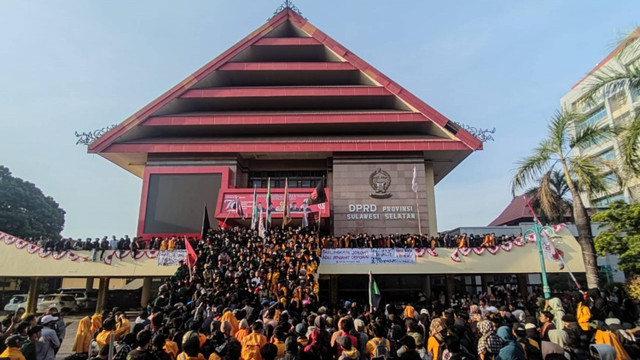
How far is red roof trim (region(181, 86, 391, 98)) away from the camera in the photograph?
26.7 meters

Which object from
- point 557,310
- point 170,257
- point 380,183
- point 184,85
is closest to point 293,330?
point 557,310

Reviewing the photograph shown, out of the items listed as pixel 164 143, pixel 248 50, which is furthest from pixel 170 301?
pixel 248 50

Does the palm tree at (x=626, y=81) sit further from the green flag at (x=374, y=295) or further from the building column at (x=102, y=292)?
the building column at (x=102, y=292)

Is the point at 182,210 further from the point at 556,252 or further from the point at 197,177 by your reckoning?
the point at 556,252

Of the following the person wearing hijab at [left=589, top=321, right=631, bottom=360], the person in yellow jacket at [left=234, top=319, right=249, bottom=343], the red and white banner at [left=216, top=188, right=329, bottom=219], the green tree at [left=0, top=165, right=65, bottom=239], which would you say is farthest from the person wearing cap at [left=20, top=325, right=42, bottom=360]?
the green tree at [left=0, top=165, right=65, bottom=239]

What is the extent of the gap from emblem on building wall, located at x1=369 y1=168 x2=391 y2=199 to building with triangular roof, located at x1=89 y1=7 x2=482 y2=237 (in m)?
0.07

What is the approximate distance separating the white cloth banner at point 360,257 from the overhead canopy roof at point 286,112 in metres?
8.43

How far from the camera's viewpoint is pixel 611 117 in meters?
41.3

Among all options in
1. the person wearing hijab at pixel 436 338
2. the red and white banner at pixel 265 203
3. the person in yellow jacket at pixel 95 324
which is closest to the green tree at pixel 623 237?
the red and white banner at pixel 265 203

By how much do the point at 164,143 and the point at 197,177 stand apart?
3.28 m

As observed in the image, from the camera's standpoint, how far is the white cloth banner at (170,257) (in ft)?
68.1

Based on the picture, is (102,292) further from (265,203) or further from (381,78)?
(381,78)

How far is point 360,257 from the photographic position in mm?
19578

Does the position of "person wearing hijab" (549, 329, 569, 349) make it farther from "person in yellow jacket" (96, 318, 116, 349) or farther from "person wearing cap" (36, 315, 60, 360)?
"person wearing cap" (36, 315, 60, 360)
